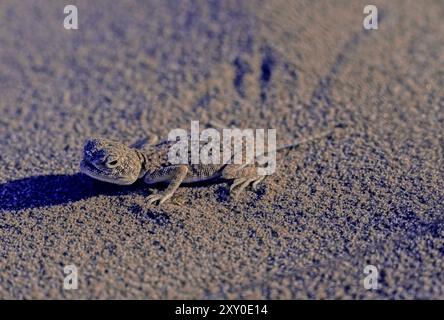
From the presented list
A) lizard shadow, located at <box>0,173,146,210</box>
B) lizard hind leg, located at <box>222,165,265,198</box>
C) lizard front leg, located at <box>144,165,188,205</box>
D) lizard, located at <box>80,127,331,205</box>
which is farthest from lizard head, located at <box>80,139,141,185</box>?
lizard hind leg, located at <box>222,165,265,198</box>

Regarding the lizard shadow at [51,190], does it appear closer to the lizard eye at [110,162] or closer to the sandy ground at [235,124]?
the sandy ground at [235,124]

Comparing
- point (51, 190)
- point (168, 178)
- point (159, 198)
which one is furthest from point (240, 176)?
point (51, 190)

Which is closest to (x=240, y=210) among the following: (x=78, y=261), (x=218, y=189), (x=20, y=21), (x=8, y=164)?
(x=218, y=189)

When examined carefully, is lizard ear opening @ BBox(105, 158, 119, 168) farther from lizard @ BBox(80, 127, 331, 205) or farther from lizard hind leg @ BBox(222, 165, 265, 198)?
lizard hind leg @ BBox(222, 165, 265, 198)

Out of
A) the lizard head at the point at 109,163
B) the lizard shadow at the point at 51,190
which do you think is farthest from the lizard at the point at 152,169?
the lizard shadow at the point at 51,190

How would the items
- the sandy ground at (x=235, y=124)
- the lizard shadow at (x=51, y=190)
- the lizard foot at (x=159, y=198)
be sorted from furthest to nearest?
the lizard shadow at (x=51, y=190) < the lizard foot at (x=159, y=198) < the sandy ground at (x=235, y=124)

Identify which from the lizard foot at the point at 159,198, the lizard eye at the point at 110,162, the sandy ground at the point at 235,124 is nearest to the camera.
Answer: the sandy ground at the point at 235,124
